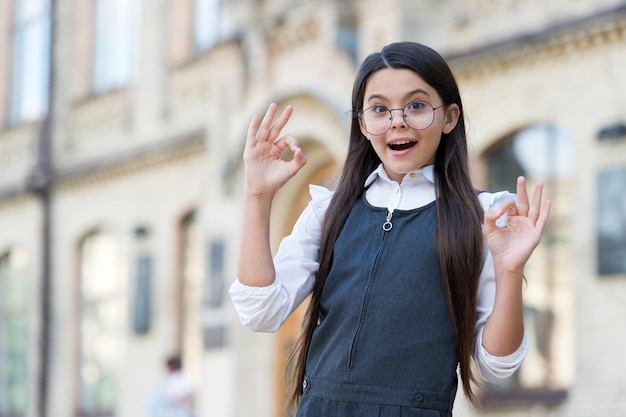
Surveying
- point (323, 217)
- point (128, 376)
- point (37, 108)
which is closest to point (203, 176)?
point (128, 376)

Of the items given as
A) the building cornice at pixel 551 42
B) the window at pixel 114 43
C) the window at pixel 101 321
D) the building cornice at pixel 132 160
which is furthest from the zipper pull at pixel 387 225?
the window at pixel 114 43

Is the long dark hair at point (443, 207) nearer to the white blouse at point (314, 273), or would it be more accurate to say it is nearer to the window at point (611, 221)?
the white blouse at point (314, 273)

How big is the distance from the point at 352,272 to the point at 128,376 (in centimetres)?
1557

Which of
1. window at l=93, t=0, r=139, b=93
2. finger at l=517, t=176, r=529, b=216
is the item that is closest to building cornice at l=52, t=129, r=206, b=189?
window at l=93, t=0, r=139, b=93

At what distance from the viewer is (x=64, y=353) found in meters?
20.9

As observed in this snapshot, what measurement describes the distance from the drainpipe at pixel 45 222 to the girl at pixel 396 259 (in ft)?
58.4

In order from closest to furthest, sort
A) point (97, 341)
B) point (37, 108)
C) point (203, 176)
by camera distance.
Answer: point (203, 176), point (97, 341), point (37, 108)

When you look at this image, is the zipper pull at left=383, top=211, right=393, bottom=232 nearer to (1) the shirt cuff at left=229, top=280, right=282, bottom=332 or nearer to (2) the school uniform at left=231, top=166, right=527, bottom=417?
(2) the school uniform at left=231, top=166, right=527, bottom=417

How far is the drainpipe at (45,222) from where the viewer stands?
69.9 feet

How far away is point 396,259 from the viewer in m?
3.72

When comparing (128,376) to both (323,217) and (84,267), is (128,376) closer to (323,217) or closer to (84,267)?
(84,267)

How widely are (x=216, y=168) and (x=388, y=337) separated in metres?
13.7

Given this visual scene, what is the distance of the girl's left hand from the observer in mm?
3623

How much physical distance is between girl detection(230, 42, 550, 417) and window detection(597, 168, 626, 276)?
8.25 metres
